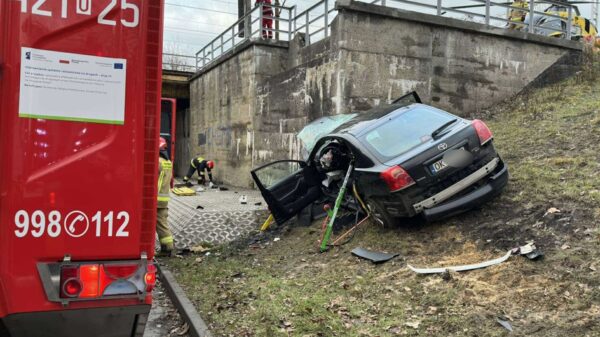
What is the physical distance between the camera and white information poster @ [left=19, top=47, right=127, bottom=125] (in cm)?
240

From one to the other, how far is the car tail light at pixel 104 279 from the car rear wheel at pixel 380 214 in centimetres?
377

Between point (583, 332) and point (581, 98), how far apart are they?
29.6ft

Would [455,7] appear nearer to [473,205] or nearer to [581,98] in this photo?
[581,98]

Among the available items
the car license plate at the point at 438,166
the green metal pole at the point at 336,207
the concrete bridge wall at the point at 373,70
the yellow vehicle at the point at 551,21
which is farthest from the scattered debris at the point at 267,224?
the yellow vehicle at the point at 551,21

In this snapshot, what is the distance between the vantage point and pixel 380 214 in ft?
20.2

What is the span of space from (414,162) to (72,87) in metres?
4.02

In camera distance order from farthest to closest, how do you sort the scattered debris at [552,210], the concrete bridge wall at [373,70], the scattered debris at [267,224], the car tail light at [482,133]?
the concrete bridge wall at [373,70] → the scattered debris at [267,224] → the car tail light at [482,133] → the scattered debris at [552,210]

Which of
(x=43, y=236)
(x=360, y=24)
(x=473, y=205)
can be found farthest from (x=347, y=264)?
(x=360, y=24)

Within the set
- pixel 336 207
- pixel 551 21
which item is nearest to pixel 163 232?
pixel 336 207

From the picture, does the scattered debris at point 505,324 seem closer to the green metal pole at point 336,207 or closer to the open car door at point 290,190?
the green metal pole at point 336,207

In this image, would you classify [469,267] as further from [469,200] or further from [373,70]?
[373,70]

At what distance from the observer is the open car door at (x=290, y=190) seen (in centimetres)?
747

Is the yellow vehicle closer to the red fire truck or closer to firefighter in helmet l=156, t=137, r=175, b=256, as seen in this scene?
firefighter in helmet l=156, t=137, r=175, b=256

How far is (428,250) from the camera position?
545 centimetres
